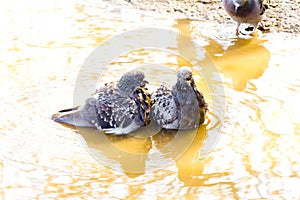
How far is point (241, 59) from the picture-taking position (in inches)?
240

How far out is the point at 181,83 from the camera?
4711 millimetres

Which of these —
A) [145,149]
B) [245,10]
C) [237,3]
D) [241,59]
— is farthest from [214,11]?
[145,149]

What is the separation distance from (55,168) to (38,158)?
0.66ft

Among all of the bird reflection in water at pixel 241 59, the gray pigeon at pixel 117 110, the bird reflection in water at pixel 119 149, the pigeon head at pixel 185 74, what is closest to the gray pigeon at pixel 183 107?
the pigeon head at pixel 185 74

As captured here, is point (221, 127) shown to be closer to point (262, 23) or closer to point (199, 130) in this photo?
point (199, 130)

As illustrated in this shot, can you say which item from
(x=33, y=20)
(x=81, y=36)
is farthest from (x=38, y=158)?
(x=33, y=20)

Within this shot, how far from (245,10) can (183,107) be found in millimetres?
2375

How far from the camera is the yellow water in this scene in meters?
4.04

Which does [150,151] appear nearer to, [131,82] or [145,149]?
[145,149]

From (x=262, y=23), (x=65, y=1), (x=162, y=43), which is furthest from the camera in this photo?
(x=65, y=1)

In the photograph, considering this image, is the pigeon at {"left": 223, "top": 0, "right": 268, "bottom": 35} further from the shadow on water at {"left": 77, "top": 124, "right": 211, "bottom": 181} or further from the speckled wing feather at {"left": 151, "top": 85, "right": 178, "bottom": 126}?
the shadow on water at {"left": 77, "top": 124, "right": 211, "bottom": 181}

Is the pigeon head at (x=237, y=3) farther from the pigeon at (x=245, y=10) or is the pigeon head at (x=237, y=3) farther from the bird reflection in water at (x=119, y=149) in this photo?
the bird reflection in water at (x=119, y=149)

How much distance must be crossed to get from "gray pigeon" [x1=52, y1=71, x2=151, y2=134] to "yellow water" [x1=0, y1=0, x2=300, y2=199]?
95 mm

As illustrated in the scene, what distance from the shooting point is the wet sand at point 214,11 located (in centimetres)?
693
